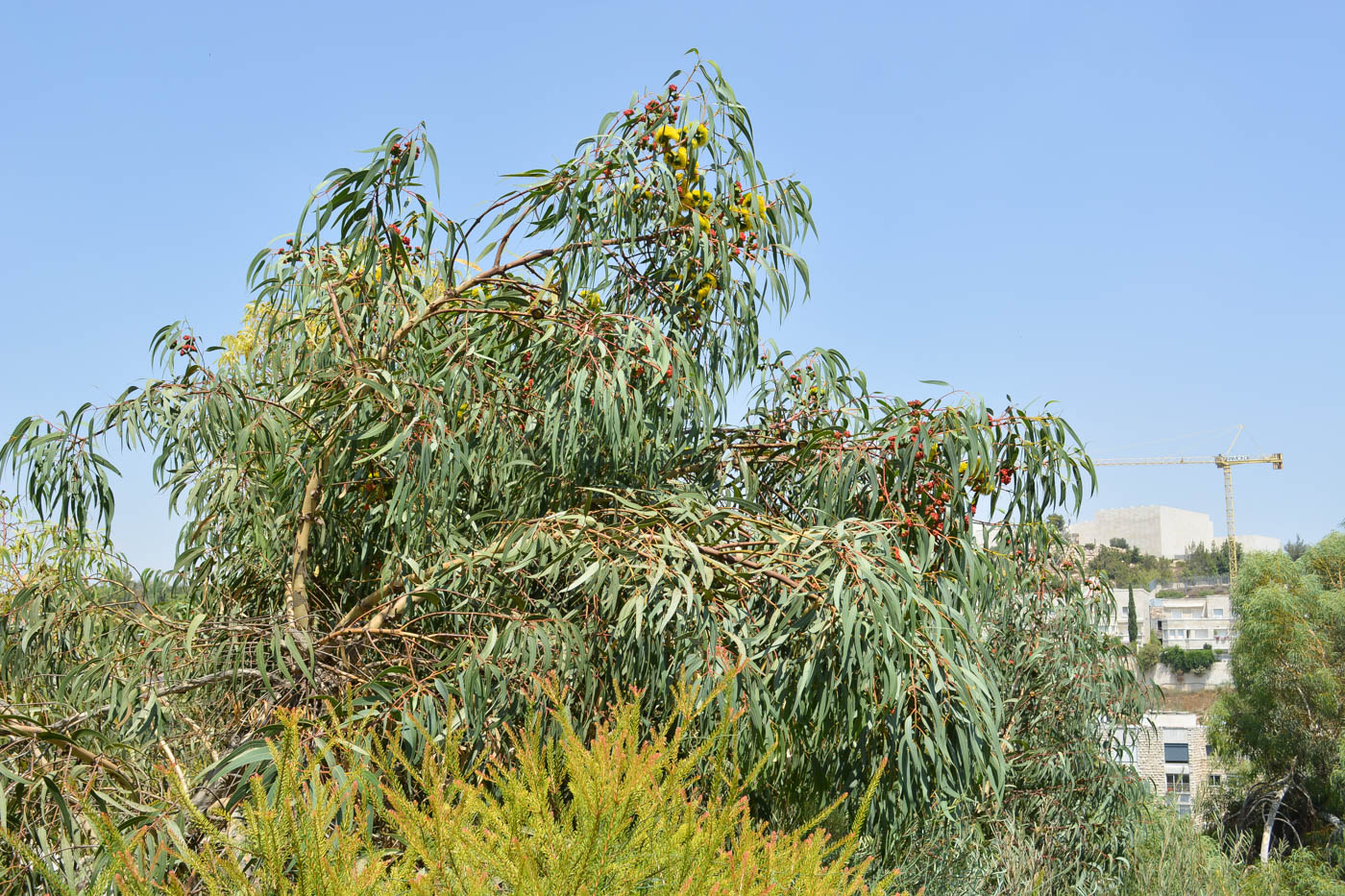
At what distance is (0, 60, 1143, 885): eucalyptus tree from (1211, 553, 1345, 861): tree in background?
14.4m

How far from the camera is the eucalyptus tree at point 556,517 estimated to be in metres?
2.21

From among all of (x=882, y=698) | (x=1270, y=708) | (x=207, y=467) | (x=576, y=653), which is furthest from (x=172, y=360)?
(x=1270, y=708)

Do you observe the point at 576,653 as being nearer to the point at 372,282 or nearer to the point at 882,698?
the point at 882,698

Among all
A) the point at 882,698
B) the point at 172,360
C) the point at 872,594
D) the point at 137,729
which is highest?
the point at 172,360

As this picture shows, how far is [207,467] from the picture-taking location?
2.91 metres

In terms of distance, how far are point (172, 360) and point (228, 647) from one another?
731 millimetres

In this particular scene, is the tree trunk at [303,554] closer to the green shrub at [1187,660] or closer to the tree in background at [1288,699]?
the tree in background at [1288,699]

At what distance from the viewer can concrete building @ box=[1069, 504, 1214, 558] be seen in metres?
71.0

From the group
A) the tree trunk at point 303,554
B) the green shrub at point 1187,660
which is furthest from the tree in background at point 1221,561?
the tree trunk at point 303,554

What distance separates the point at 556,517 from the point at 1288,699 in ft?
53.2

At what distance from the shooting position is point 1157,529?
70938 mm

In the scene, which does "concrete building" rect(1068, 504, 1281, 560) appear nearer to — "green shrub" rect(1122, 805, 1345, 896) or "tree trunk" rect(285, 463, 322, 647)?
"green shrub" rect(1122, 805, 1345, 896)

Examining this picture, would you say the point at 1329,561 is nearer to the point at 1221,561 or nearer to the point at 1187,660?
the point at 1187,660

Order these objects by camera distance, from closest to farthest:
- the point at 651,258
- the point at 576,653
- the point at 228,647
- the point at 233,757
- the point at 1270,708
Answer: the point at 233,757 → the point at 576,653 → the point at 228,647 → the point at 651,258 → the point at 1270,708
